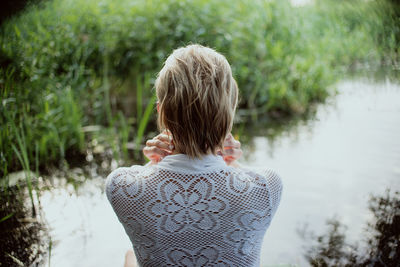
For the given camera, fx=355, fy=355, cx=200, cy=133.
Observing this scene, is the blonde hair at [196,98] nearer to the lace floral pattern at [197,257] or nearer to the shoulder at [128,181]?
the shoulder at [128,181]

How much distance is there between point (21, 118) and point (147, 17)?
2019mm

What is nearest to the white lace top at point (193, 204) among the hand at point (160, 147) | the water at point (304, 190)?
the hand at point (160, 147)

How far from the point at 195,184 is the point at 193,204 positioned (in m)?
0.06

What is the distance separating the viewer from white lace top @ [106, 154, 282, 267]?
106 centimetres

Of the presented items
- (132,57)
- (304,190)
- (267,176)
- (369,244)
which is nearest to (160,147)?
(267,176)

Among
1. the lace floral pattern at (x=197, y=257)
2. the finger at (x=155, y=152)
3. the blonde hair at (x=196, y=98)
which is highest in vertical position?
the blonde hair at (x=196, y=98)

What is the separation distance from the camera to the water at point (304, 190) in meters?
2.02

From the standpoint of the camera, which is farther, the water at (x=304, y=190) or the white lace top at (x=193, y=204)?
the water at (x=304, y=190)

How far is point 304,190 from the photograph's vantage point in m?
2.57

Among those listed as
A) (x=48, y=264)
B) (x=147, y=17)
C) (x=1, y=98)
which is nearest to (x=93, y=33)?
(x=147, y=17)

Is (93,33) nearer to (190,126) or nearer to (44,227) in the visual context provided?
(44,227)

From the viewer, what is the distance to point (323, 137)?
3.43 m

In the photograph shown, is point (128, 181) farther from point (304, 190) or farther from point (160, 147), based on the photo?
point (304, 190)

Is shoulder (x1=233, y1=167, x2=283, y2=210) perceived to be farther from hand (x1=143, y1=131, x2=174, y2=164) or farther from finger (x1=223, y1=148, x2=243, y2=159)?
hand (x1=143, y1=131, x2=174, y2=164)
